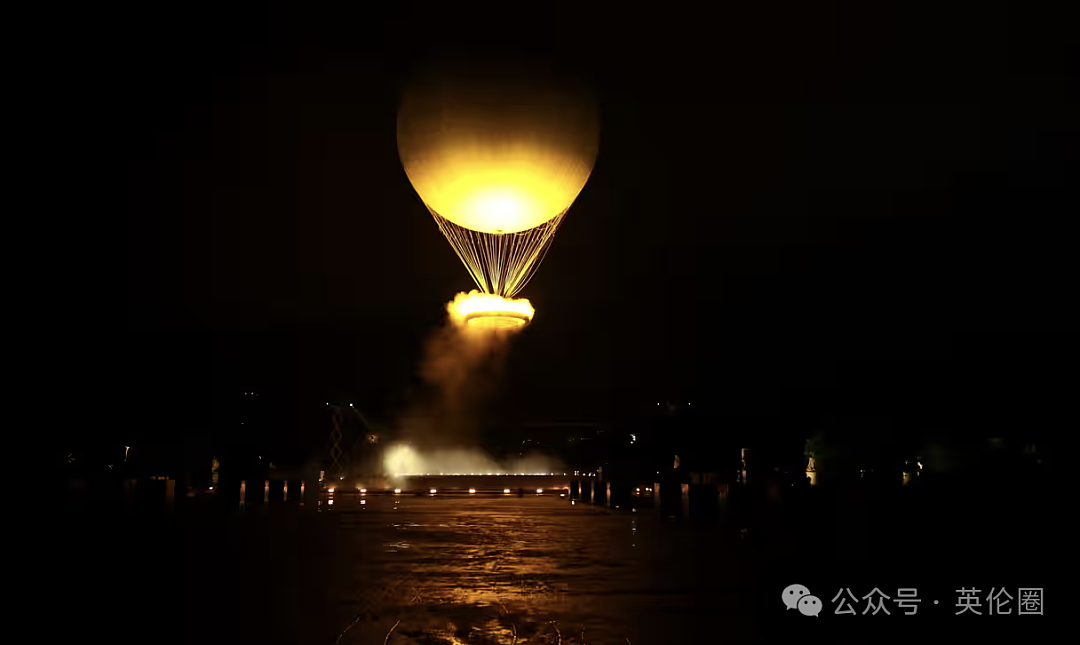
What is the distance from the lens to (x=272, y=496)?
4291 cm

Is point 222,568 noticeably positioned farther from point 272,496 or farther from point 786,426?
point 786,426

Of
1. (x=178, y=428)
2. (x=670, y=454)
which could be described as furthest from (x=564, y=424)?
(x=178, y=428)

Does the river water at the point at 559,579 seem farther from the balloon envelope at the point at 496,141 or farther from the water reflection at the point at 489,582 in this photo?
the balloon envelope at the point at 496,141

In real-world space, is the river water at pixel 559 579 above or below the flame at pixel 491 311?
below

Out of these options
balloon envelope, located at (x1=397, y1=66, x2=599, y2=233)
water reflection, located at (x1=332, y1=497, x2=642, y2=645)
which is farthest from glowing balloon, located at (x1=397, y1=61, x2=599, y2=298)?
water reflection, located at (x1=332, y1=497, x2=642, y2=645)

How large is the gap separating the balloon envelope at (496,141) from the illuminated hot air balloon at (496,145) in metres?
→ 0.03

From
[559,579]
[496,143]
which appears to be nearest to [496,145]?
[496,143]

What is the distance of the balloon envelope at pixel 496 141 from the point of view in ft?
89.9

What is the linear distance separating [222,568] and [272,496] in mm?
28592

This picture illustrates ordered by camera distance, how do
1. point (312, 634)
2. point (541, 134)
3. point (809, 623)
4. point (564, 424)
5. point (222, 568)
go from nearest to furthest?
point (312, 634)
point (809, 623)
point (222, 568)
point (541, 134)
point (564, 424)

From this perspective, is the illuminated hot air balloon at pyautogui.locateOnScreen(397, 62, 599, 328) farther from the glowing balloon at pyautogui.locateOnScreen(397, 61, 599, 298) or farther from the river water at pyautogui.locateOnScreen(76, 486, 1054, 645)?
the river water at pyautogui.locateOnScreen(76, 486, 1054, 645)

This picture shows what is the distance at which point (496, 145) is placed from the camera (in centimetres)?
2753

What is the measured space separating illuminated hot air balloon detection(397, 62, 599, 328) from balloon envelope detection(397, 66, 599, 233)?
0.03 m

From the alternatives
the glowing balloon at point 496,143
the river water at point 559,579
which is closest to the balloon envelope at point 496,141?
the glowing balloon at point 496,143
